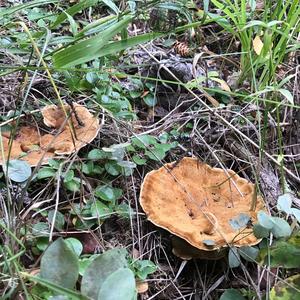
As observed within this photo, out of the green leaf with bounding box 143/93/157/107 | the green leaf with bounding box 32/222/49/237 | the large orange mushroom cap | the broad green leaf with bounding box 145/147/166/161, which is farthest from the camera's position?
the green leaf with bounding box 143/93/157/107

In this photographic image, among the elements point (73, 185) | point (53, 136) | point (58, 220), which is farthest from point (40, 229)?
point (53, 136)

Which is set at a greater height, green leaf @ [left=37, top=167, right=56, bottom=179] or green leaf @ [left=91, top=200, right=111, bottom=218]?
green leaf @ [left=37, top=167, right=56, bottom=179]

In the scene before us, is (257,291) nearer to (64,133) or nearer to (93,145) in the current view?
(93,145)

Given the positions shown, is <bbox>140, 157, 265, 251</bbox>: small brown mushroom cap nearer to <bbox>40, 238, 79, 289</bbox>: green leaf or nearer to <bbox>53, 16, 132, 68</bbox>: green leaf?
<bbox>53, 16, 132, 68</bbox>: green leaf

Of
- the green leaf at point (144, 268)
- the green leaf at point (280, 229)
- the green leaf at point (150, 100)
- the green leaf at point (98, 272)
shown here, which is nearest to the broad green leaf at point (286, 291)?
the green leaf at point (280, 229)

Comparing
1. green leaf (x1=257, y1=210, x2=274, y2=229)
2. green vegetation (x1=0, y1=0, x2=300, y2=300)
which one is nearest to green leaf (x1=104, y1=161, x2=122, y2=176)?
green vegetation (x1=0, y1=0, x2=300, y2=300)

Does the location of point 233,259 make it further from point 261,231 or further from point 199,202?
point 199,202
